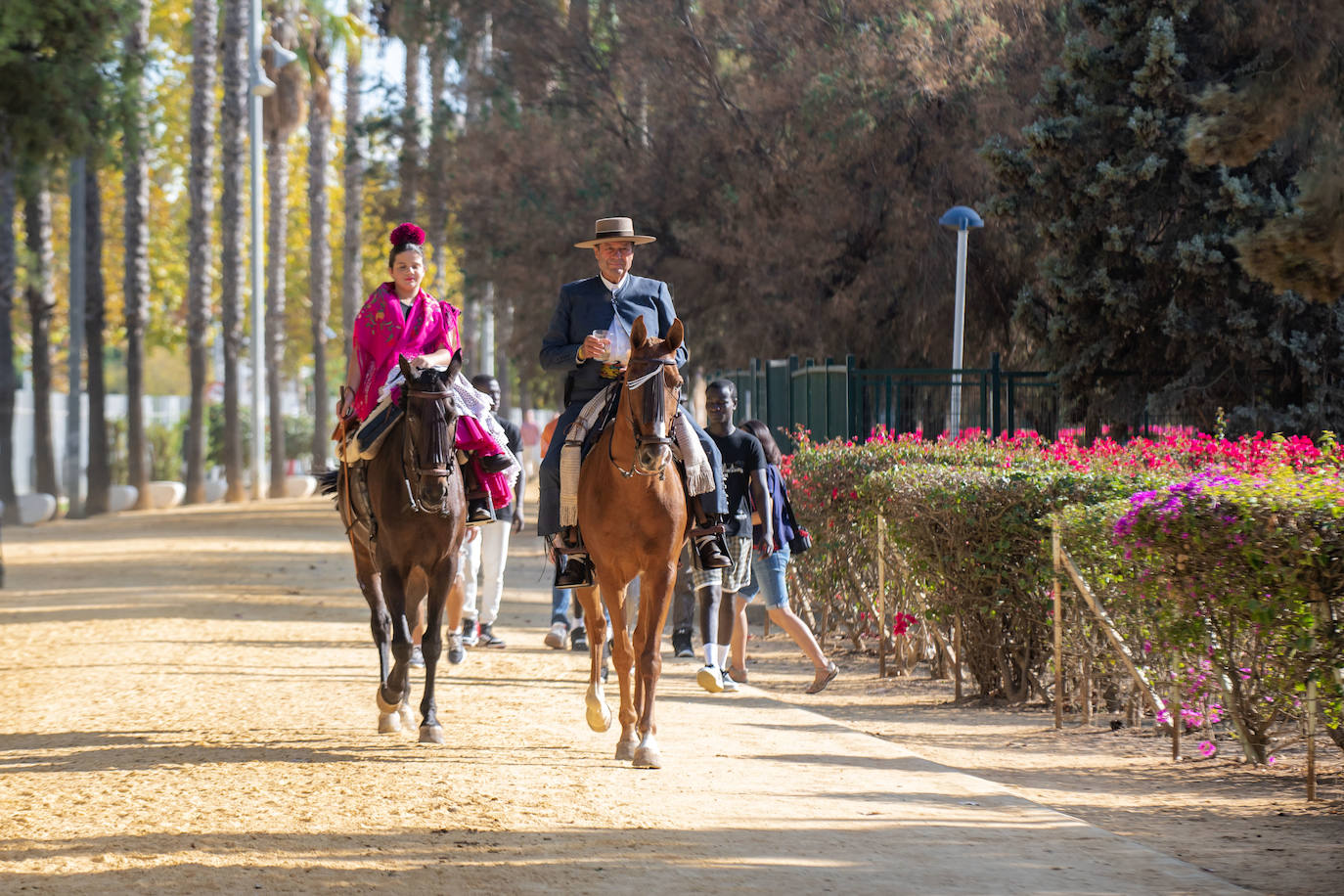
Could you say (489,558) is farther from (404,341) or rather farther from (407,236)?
(407,236)

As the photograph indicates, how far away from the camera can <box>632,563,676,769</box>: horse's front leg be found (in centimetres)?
865

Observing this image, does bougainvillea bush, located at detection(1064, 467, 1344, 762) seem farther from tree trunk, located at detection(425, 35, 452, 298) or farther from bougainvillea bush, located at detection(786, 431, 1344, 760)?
tree trunk, located at detection(425, 35, 452, 298)

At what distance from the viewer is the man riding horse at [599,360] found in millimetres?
9227

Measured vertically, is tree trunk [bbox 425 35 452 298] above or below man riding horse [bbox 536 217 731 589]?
above

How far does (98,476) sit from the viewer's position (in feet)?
116

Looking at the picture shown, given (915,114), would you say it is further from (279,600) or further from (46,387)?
(46,387)

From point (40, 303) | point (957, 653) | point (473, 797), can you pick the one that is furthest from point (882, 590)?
point (40, 303)

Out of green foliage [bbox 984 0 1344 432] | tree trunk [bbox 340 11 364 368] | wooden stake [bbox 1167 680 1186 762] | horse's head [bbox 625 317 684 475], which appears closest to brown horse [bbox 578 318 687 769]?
horse's head [bbox 625 317 684 475]

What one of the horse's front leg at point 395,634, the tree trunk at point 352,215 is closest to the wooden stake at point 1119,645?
the horse's front leg at point 395,634

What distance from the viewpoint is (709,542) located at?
9492 millimetres

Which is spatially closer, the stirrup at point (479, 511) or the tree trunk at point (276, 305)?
the stirrup at point (479, 511)

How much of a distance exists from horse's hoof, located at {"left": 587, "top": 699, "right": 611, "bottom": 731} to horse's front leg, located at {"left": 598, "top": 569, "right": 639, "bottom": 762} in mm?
164

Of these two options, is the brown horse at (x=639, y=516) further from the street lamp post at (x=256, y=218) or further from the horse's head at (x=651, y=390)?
the street lamp post at (x=256, y=218)

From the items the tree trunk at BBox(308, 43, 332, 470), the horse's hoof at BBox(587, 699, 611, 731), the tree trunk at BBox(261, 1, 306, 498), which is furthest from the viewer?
the tree trunk at BBox(308, 43, 332, 470)
